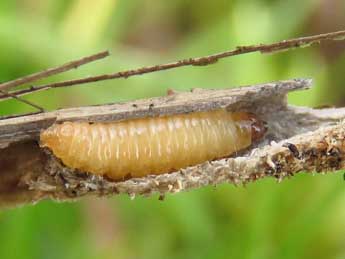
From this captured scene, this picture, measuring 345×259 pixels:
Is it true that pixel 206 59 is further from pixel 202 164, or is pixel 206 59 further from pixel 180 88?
pixel 180 88

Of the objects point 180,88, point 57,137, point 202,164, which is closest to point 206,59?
point 202,164

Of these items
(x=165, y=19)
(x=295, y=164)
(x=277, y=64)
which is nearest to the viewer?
(x=295, y=164)

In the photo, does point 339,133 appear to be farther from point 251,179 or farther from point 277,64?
point 277,64

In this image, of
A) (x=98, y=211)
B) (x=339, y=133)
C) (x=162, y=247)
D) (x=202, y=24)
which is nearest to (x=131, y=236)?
(x=162, y=247)

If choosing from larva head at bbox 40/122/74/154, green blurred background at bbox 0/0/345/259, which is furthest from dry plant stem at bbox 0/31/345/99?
green blurred background at bbox 0/0/345/259

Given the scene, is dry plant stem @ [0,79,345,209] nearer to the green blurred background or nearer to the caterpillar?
the caterpillar

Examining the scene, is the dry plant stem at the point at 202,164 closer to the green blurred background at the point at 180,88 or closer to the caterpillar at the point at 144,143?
the caterpillar at the point at 144,143
